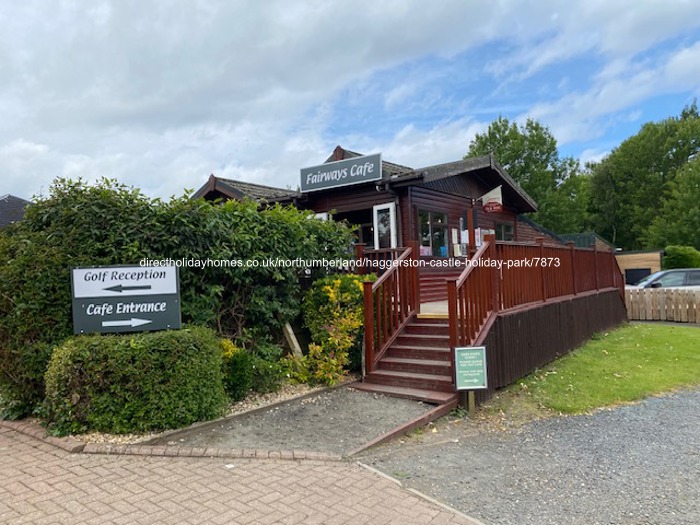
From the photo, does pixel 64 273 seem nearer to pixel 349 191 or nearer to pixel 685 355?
pixel 349 191

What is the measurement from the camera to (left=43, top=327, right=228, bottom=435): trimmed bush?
488 centimetres

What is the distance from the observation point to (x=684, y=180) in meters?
38.6

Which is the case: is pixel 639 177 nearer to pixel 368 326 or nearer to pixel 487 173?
pixel 487 173

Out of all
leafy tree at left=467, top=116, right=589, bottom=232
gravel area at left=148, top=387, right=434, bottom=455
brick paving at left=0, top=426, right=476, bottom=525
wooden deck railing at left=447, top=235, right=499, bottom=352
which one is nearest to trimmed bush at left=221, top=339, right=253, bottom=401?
gravel area at left=148, top=387, right=434, bottom=455

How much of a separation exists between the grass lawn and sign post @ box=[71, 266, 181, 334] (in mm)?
4189

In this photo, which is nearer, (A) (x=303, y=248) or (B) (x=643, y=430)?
(B) (x=643, y=430)

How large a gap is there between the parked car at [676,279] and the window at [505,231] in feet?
14.9

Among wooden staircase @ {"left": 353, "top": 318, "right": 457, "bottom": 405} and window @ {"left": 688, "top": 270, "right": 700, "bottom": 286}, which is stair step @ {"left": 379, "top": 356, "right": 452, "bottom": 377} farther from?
window @ {"left": 688, "top": 270, "right": 700, "bottom": 286}

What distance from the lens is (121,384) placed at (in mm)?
4902

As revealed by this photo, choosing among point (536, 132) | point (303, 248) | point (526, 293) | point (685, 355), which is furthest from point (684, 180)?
point (303, 248)

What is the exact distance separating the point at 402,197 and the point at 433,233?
1.46 m

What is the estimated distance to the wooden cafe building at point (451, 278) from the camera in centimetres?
671

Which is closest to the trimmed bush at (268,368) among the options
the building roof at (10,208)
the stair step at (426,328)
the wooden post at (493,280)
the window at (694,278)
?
the stair step at (426,328)

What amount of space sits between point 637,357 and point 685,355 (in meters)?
1.08
